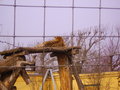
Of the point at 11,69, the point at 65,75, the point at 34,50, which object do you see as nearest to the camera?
the point at 11,69

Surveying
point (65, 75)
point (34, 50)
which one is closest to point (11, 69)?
point (34, 50)

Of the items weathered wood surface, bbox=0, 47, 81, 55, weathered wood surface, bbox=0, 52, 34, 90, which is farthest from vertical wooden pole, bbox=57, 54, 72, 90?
weathered wood surface, bbox=0, 52, 34, 90

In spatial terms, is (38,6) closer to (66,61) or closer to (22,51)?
(22,51)

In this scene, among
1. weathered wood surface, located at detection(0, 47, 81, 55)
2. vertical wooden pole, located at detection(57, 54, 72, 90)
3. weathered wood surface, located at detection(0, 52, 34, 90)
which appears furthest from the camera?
vertical wooden pole, located at detection(57, 54, 72, 90)

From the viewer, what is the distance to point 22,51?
511 centimetres

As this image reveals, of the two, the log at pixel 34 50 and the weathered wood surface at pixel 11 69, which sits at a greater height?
the log at pixel 34 50

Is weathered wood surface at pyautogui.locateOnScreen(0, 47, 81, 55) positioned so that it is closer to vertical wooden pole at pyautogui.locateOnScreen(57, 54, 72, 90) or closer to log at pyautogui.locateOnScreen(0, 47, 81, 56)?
log at pyautogui.locateOnScreen(0, 47, 81, 56)

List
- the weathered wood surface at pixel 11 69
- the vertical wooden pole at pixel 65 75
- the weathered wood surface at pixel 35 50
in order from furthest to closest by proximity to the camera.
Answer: the vertical wooden pole at pixel 65 75
the weathered wood surface at pixel 35 50
the weathered wood surface at pixel 11 69

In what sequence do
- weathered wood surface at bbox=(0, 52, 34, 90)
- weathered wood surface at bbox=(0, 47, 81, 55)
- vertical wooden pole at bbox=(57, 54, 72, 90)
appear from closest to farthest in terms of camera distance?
weathered wood surface at bbox=(0, 52, 34, 90)
weathered wood surface at bbox=(0, 47, 81, 55)
vertical wooden pole at bbox=(57, 54, 72, 90)

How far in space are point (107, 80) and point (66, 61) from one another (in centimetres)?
140

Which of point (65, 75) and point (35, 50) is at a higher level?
point (35, 50)

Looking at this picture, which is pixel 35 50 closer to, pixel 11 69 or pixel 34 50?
pixel 34 50

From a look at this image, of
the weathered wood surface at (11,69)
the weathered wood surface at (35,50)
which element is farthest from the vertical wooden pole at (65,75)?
→ the weathered wood surface at (11,69)

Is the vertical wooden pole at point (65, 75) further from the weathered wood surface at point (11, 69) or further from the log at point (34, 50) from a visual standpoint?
the weathered wood surface at point (11, 69)
